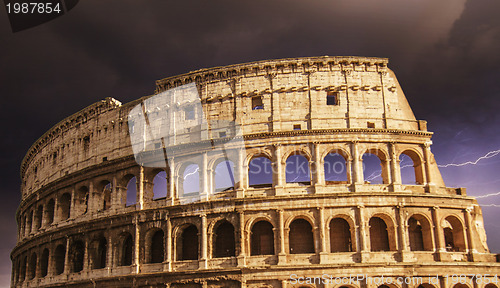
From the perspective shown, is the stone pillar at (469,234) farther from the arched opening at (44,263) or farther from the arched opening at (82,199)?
the arched opening at (44,263)

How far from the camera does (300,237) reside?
26750mm

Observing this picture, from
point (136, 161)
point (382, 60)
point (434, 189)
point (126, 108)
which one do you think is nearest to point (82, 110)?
point (126, 108)

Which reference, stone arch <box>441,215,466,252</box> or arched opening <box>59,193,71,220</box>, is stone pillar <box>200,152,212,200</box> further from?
stone arch <box>441,215,466,252</box>

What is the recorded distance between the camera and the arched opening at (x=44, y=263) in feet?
112

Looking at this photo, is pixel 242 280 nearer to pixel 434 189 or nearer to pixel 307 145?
pixel 307 145

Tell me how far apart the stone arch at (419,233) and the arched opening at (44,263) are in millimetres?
24115

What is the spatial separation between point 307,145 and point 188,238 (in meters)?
8.65

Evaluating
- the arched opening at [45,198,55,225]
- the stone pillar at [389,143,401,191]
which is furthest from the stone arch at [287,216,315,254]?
the arched opening at [45,198,55,225]

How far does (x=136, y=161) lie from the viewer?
29938 mm

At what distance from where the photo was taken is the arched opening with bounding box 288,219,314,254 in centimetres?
2650

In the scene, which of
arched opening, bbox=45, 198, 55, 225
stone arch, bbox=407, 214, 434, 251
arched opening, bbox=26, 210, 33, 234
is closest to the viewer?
stone arch, bbox=407, 214, 434, 251

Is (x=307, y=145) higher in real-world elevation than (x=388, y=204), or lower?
higher

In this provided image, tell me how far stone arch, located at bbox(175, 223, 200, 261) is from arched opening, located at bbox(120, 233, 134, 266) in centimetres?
353

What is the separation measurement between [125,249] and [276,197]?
10.4 metres
